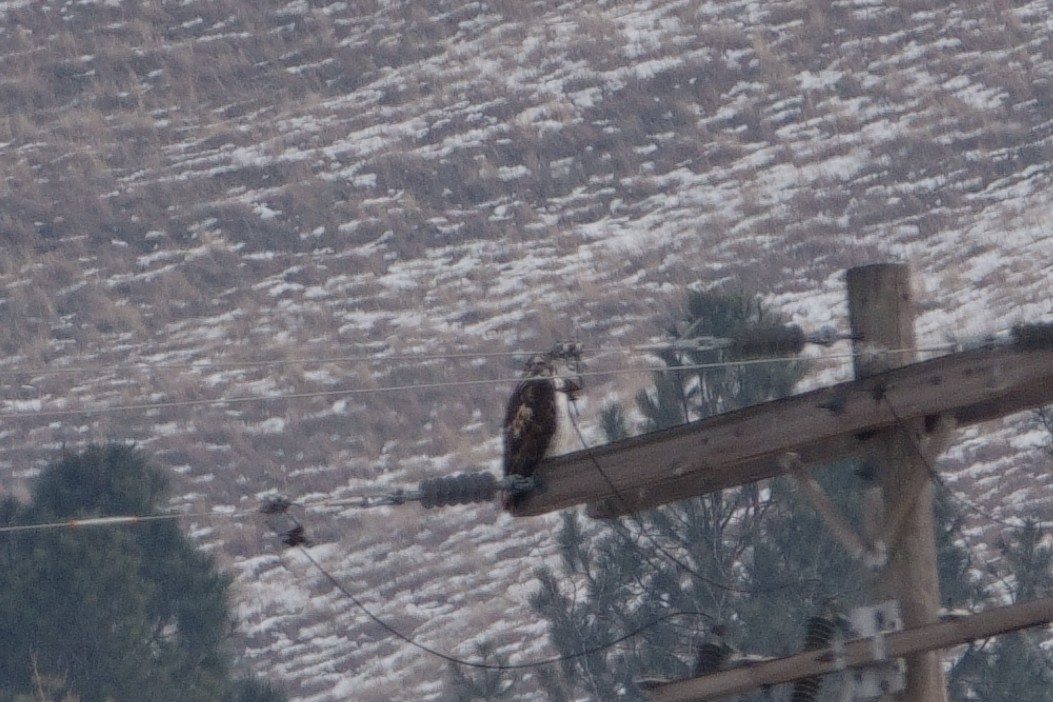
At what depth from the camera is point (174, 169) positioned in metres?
47.9

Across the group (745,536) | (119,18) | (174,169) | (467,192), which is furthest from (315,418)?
(119,18)

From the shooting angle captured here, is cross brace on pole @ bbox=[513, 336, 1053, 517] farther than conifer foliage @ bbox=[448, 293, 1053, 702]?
No

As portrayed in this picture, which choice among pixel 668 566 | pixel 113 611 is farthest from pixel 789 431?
pixel 113 611

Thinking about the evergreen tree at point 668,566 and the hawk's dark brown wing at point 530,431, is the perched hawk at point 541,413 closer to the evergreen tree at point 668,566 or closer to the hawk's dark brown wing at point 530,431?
the hawk's dark brown wing at point 530,431

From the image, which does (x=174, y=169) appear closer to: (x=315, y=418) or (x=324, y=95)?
(x=324, y=95)

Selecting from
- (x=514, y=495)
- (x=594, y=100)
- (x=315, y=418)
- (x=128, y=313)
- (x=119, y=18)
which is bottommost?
(x=514, y=495)

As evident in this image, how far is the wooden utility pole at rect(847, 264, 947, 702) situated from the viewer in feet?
22.7

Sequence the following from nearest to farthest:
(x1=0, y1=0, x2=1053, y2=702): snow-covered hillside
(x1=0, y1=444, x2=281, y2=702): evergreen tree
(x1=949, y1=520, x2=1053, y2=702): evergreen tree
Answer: (x1=949, y1=520, x2=1053, y2=702): evergreen tree, (x1=0, y1=444, x2=281, y2=702): evergreen tree, (x1=0, y1=0, x2=1053, y2=702): snow-covered hillside

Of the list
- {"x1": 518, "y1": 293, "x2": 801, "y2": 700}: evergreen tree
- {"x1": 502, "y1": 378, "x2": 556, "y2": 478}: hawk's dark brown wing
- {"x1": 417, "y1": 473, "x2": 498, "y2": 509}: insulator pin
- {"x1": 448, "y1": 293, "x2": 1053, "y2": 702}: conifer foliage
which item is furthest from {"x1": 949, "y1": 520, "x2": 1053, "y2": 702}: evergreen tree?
{"x1": 417, "y1": 473, "x2": 498, "y2": 509}: insulator pin

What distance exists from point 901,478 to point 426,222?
119 feet

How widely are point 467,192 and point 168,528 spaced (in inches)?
941

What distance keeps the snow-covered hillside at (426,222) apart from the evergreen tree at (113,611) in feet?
10.3

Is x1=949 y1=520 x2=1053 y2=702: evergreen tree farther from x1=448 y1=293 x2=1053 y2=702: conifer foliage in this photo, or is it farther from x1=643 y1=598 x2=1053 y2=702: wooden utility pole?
x1=643 y1=598 x2=1053 y2=702: wooden utility pole

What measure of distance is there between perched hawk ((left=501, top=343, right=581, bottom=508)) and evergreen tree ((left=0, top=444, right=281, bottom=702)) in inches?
484
